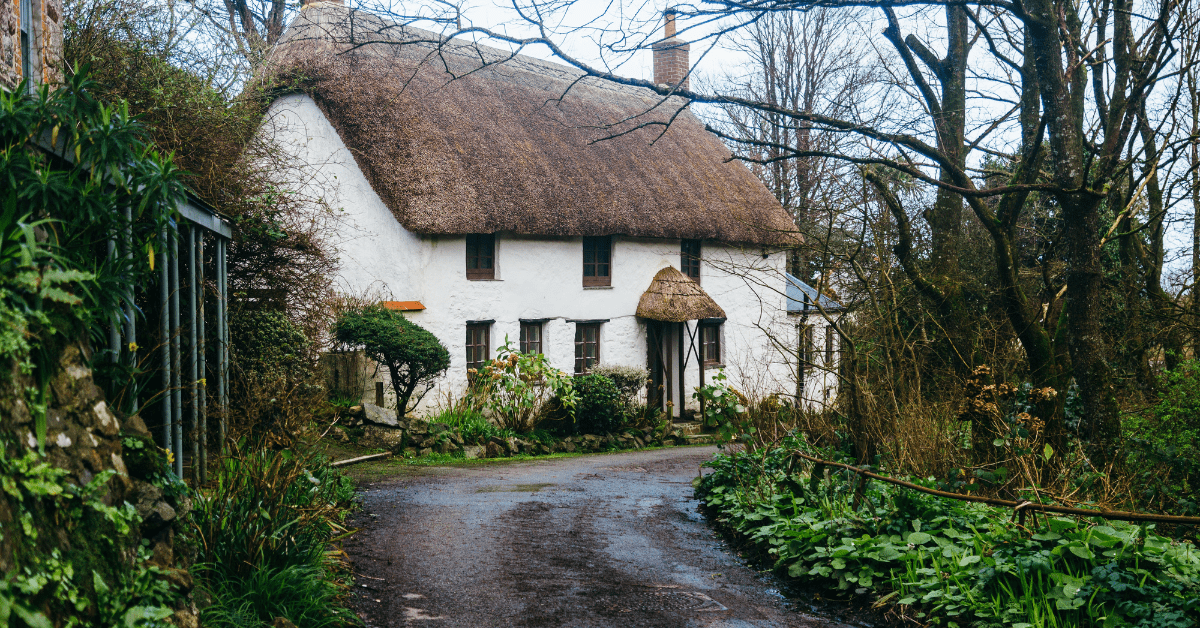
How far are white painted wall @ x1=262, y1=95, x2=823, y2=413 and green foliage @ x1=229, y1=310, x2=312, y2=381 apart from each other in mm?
4114

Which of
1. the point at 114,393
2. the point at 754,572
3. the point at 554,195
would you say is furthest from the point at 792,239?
the point at 114,393

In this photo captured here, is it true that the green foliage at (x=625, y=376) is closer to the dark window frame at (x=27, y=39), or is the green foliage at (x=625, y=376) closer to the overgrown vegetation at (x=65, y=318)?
the dark window frame at (x=27, y=39)

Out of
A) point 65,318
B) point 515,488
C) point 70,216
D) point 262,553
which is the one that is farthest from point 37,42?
point 515,488

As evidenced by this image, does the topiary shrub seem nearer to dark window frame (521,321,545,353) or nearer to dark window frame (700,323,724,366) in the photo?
dark window frame (521,321,545,353)

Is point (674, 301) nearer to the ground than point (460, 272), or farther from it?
nearer to the ground

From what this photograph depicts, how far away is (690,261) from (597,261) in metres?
2.54

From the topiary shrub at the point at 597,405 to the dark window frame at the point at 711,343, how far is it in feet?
13.5

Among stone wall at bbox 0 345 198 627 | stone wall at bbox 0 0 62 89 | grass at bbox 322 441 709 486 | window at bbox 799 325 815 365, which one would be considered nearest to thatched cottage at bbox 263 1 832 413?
grass at bbox 322 441 709 486

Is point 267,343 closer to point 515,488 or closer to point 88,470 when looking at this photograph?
point 515,488

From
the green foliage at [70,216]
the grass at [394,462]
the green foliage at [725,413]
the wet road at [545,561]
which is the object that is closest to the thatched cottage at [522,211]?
the grass at [394,462]

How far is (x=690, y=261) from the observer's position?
62.1 ft

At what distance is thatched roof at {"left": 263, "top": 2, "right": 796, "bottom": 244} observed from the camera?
48.1ft

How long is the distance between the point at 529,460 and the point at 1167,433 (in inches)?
327

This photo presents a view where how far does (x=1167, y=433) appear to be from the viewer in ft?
22.5
